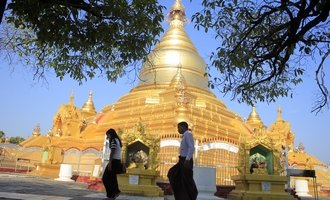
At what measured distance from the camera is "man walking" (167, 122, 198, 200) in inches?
239

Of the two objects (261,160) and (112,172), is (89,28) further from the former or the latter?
(261,160)

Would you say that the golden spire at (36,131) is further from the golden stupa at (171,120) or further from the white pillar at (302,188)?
the white pillar at (302,188)

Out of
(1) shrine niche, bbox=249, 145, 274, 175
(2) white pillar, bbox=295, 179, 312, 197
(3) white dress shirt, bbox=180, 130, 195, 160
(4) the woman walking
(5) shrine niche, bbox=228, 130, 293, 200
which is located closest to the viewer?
(3) white dress shirt, bbox=180, 130, 195, 160

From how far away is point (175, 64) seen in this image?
108 feet

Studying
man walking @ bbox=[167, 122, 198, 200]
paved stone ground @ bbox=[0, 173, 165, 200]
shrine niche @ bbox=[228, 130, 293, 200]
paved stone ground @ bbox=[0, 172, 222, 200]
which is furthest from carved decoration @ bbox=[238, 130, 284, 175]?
man walking @ bbox=[167, 122, 198, 200]

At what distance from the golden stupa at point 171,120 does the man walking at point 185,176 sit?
12.1m

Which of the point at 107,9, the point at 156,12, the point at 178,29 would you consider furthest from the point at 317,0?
the point at 178,29

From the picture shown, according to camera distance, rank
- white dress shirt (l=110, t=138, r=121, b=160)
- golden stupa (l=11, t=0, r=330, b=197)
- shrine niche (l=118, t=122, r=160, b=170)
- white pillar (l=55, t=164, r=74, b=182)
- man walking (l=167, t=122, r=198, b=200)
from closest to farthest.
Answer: man walking (l=167, t=122, r=198, b=200) < white dress shirt (l=110, t=138, r=121, b=160) < shrine niche (l=118, t=122, r=160, b=170) < white pillar (l=55, t=164, r=74, b=182) < golden stupa (l=11, t=0, r=330, b=197)

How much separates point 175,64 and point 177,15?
7.54 meters

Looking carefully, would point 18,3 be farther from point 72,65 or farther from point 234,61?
point 234,61

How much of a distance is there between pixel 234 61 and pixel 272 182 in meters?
5.19

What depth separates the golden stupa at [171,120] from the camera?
1962 centimetres

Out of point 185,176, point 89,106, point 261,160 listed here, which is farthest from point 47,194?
point 89,106

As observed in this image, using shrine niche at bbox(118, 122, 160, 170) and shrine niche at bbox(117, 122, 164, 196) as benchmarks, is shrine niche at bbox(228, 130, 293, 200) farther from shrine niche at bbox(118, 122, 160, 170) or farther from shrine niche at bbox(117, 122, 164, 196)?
shrine niche at bbox(118, 122, 160, 170)
